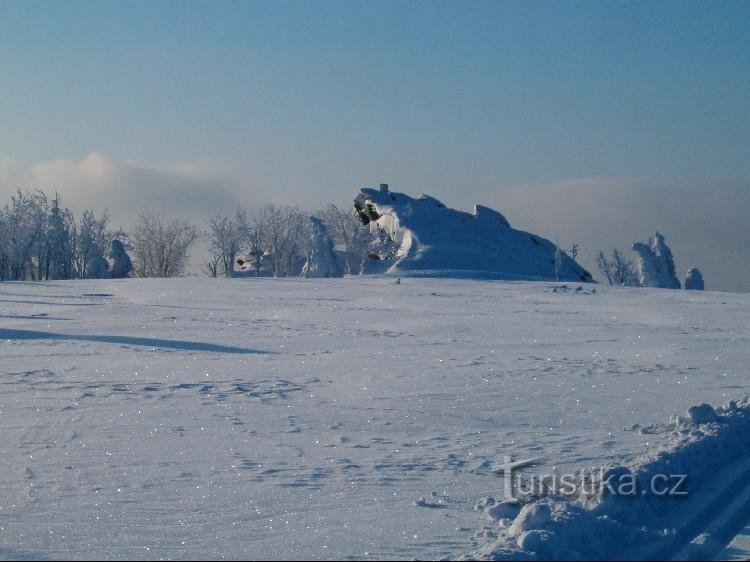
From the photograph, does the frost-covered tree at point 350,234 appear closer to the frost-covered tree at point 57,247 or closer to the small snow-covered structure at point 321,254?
the small snow-covered structure at point 321,254

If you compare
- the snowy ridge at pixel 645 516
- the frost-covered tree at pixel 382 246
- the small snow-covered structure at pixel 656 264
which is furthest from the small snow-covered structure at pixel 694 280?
the snowy ridge at pixel 645 516

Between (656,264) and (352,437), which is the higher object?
(656,264)

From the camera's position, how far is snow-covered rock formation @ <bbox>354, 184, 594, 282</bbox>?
67.9 meters

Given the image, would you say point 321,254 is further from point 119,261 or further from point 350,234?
point 119,261

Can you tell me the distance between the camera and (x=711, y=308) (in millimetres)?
31344

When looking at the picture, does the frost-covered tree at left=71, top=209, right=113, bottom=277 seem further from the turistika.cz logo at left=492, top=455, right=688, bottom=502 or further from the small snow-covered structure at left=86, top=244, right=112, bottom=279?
the turistika.cz logo at left=492, top=455, right=688, bottom=502

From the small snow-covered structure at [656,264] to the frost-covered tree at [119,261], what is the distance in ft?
150

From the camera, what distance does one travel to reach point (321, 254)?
234 feet

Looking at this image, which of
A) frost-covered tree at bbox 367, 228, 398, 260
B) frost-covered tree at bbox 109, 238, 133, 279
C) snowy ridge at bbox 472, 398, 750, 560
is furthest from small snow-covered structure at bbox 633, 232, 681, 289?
snowy ridge at bbox 472, 398, 750, 560

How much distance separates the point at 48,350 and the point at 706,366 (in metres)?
13.8

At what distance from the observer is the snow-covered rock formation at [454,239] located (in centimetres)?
6788

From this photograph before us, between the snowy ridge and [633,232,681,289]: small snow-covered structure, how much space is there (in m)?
59.6

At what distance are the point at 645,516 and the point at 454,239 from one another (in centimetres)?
6693

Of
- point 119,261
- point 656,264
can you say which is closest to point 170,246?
point 119,261
